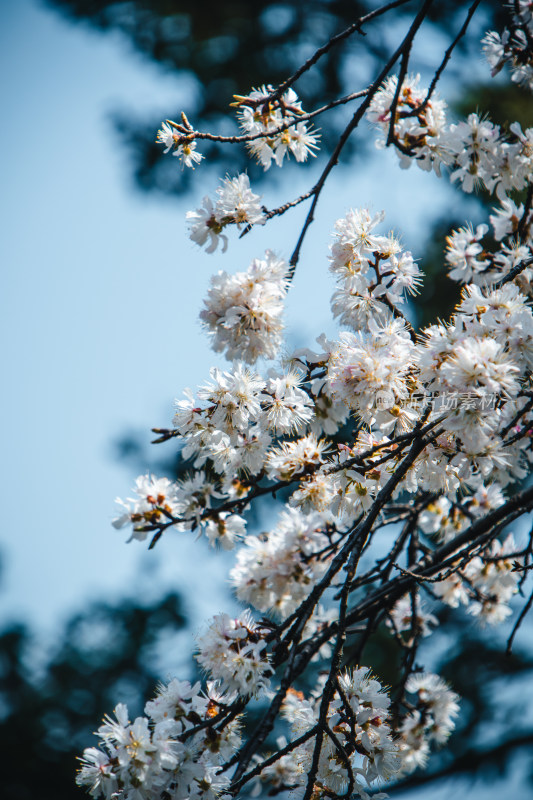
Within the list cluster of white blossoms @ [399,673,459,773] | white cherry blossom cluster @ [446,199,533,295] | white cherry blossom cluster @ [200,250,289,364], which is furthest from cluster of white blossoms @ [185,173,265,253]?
cluster of white blossoms @ [399,673,459,773]

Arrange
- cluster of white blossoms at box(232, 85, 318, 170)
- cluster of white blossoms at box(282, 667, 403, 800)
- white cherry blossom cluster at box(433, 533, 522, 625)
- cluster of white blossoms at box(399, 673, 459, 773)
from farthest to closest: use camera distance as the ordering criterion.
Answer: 1. white cherry blossom cluster at box(433, 533, 522, 625)
2. cluster of white blossoms at box(399, 673, 459, 773)
3. cluster of white blossoms at box(232, 85, 318, 170)
4. cluster of white blossoms at box(282, 667, 403, 800)

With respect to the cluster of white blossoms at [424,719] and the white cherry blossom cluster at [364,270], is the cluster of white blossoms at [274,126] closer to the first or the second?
the white cherry blossom cluster at [364,270]

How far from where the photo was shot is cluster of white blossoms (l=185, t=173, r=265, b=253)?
5.71 feet

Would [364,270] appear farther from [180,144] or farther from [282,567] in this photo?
[282,567]

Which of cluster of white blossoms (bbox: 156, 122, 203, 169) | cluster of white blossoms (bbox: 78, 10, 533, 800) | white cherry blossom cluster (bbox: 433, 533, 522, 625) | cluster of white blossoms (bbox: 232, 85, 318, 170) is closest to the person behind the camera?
cluster of white blossoms (bbox: 78, 10, 533, 800)

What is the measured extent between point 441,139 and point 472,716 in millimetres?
4250

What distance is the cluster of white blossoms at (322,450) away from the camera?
147 cm

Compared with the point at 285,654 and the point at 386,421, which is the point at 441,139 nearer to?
the point at 386,421

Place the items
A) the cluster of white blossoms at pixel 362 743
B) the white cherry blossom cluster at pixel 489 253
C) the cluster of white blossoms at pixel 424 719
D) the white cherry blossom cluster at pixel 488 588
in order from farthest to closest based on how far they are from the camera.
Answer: the white cherry blossom cluster at pixel 488 588
the cluster of white blossoms at pixel 424 719
the white cherry blossom cluster at pixel 489 253
the cluster of white blossoms at pixel 362 743

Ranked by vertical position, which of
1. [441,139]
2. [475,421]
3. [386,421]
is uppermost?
[441,139]

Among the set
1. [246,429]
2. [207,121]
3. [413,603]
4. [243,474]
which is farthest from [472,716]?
[207,121]

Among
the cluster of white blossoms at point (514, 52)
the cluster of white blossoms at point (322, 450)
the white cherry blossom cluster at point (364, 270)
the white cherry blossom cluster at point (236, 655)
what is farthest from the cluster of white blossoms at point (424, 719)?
the cluster of white blossoms at point (514, 52)

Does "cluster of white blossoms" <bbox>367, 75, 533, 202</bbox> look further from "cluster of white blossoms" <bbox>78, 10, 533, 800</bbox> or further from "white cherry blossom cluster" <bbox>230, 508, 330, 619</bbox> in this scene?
"white cherry blossom cluster" <bbox>230, 508, 330, 619</bbox>

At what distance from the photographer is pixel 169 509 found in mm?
2018
